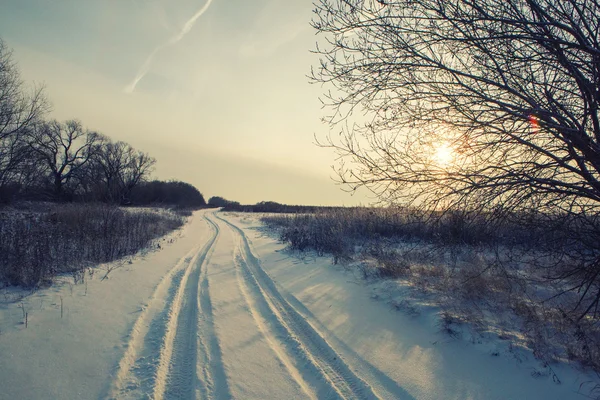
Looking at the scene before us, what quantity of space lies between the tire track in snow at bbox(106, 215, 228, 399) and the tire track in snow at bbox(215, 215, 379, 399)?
834 millimetres

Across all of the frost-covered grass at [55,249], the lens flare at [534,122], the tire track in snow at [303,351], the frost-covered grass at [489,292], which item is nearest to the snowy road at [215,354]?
the tire track in snow at [303,351]

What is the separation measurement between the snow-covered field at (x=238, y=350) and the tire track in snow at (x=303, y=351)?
15mm

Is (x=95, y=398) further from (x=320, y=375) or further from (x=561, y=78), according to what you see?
(x=561, y=78)

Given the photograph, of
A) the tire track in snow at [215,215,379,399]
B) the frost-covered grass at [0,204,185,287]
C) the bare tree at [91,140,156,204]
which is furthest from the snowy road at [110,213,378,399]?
the bare tree at [91,140,156,204]

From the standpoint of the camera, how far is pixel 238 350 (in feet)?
12.1

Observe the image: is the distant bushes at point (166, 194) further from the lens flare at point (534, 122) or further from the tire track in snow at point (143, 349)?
the lens flare at point (534, 122)

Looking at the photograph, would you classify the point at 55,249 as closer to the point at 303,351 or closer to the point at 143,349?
the point at 143,349

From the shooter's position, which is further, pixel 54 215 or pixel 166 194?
pixel 166 194

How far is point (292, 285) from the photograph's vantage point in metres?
6.77

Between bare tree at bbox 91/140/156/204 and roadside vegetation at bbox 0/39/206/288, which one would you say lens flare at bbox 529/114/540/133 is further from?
bare tree at bbox 91/140/156/204

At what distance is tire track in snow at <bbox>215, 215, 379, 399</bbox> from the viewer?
3014 mm

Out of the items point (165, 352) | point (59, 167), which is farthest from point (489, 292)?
point (59, 167)

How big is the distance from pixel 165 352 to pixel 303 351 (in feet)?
5.52

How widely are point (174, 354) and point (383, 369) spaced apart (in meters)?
2.48
